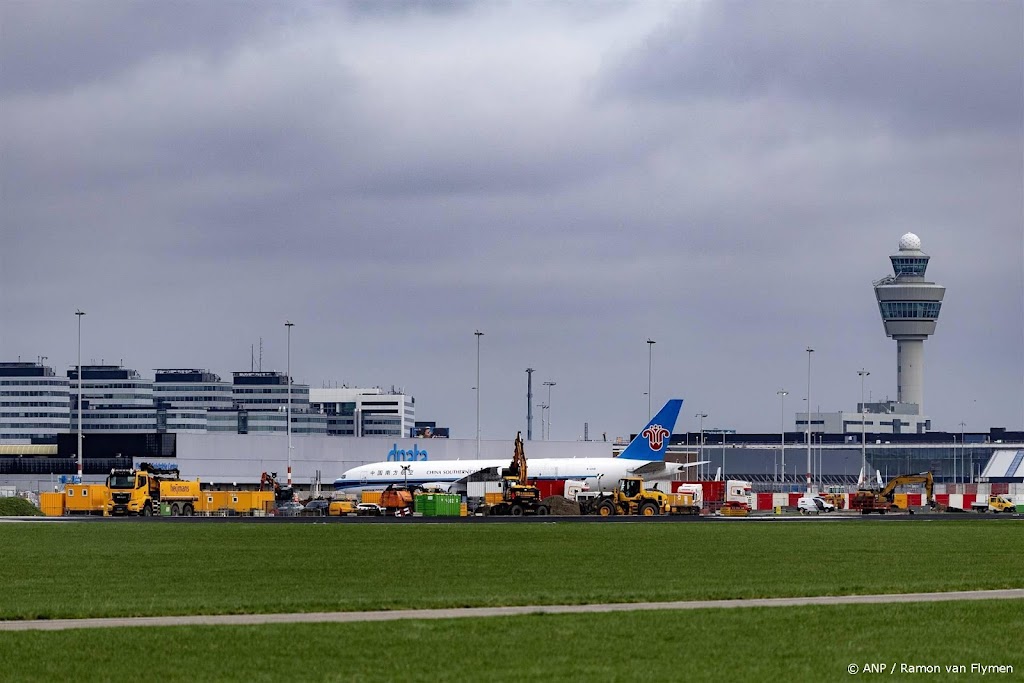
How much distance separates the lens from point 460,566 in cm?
4462

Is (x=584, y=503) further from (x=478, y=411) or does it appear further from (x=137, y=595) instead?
(x=137, y=595)

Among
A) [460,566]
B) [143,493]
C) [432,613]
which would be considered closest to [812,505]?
[143,493]

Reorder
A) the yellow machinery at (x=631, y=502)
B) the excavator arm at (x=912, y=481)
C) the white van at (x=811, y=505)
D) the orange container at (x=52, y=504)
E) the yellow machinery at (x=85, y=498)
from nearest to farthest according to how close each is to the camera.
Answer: the yellow machinery at (x=631, y=502) < the yellow machinery at (x=85, y=498) < the orange container at (x=52, y=504) < the white van at (x=811, y=505) < the excavator arm at (x=912, y=481)

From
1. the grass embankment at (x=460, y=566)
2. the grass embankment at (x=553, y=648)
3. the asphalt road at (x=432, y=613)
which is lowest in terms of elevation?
the grass embankment at (x=460, y=566)

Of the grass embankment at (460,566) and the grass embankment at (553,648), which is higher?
the grass embankment at (553,648)

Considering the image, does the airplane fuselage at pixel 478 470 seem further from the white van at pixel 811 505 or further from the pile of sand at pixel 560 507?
the pile of sand at pixel 560 507

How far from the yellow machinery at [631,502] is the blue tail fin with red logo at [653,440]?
1052 inches

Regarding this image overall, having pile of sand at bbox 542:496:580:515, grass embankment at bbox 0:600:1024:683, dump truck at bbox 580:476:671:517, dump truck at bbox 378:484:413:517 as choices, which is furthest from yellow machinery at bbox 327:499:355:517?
grass embankment at bbox 0:600:1024:683

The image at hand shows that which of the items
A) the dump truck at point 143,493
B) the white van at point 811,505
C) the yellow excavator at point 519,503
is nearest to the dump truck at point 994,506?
the white van at point 811,505

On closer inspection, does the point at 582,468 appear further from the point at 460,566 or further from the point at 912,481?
the point at 460,566

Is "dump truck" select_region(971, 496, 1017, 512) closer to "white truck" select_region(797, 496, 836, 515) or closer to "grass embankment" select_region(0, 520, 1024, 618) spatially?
"white truck" select_region(797, 496, 836, 515)

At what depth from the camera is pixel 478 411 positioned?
6324 inches

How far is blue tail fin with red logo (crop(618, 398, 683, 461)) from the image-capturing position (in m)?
130

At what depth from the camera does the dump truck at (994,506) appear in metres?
119
